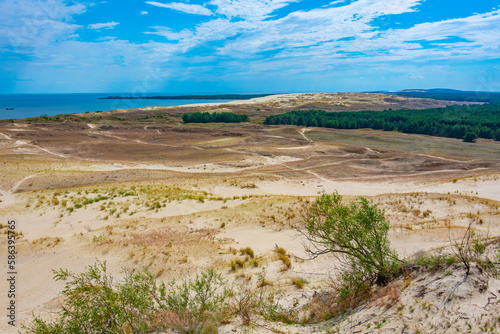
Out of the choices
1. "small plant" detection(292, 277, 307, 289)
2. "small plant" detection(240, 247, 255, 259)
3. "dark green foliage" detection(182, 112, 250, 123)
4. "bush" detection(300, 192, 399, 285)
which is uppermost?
"dark green foliage" detection(182, 112, 250, 123)

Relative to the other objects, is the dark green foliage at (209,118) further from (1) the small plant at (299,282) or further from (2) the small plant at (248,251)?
(1) the small plant at (299,282)

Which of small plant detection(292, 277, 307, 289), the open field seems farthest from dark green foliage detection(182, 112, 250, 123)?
small plant detection(292, 277, 307, 289)

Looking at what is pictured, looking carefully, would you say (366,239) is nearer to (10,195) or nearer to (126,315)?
(126,315)

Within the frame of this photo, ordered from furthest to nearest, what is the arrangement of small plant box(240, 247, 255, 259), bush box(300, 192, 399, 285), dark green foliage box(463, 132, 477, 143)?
1. dark green foliage box(463, 132, 477, 143)
2. small plant box(240, 247, 255, 259)
3. bush box(300, 192, 399, 285)

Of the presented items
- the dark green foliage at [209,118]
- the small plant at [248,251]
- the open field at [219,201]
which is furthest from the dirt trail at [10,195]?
the dark green foliage at [209,118]

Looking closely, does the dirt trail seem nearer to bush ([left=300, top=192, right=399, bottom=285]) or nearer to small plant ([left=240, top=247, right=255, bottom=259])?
small plant ([left=240, top=247, right=255, bottom=259])

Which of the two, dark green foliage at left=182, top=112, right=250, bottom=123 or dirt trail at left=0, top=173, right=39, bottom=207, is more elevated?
dark green foliage at left=182, top=112, right=250, bottom=123

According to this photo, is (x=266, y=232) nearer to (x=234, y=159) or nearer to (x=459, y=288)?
(x=459, y=288)

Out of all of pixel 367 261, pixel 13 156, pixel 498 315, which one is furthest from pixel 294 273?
pixel 13 156
